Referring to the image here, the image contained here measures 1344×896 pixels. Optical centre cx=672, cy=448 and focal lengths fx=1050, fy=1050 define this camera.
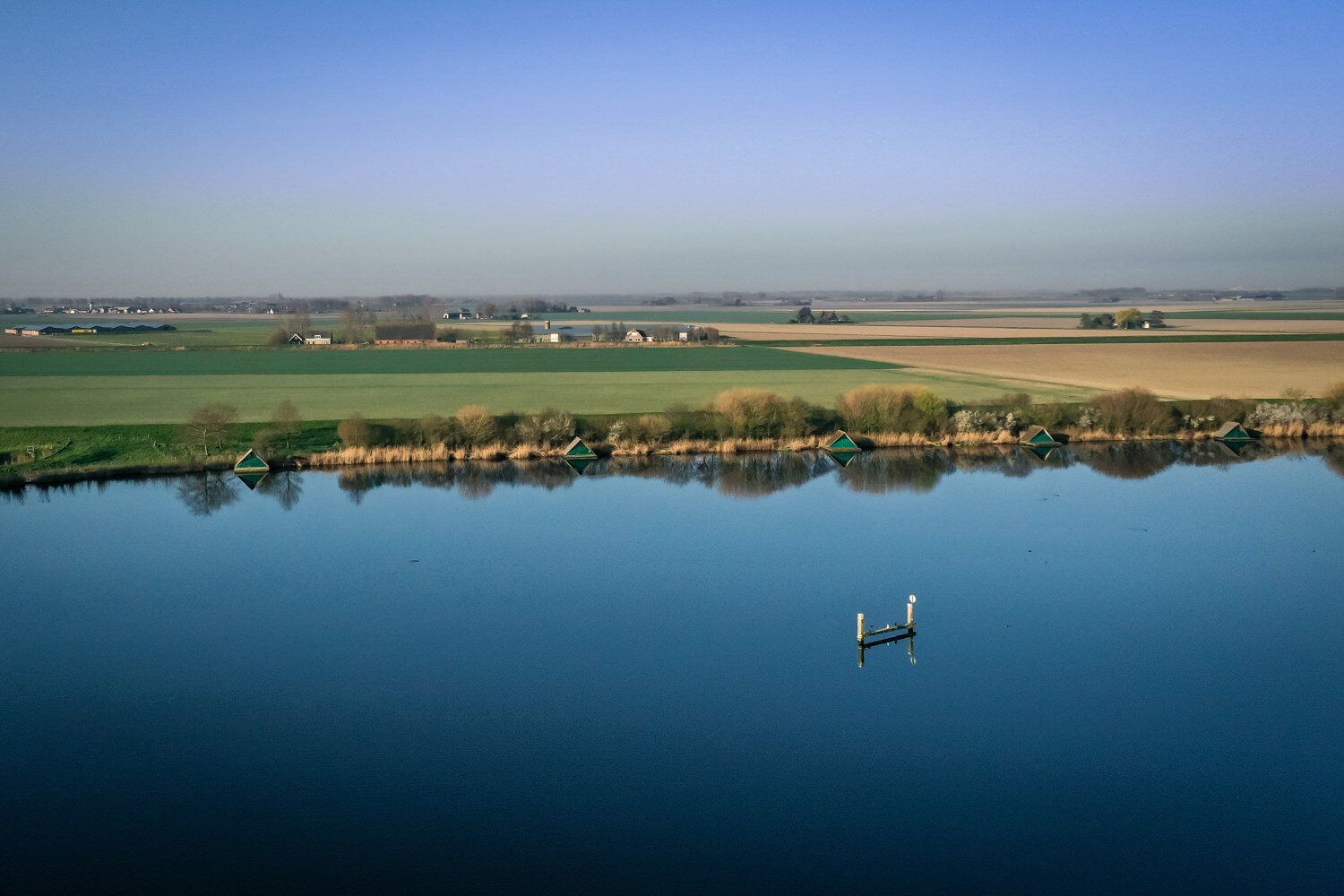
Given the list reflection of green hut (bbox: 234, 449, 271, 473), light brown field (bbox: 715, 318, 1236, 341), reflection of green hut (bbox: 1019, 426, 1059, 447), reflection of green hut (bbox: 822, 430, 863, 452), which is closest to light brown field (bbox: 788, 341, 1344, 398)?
reflection of green hut (bbox: 1019, 426, 1059, 447)

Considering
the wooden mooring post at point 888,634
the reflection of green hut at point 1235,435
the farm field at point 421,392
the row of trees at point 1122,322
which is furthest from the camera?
the row of trees at point 1122,322

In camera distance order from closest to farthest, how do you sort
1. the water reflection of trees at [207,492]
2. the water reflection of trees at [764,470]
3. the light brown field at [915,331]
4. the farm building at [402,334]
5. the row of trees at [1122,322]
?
the water reflection of trees at [207,492]
the water reflection of trees at [764,470]
the farm building at [402,334]
the light brown field at [915,331]
the row of trees at [1122,322]

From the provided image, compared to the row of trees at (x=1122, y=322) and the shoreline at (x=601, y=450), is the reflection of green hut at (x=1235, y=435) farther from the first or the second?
the row of trees at (x=1122, y=322)

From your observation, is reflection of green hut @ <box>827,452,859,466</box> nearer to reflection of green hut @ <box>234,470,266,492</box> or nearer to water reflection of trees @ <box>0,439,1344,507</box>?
water reflection of trees @ <box>0,439,1344,507</box>

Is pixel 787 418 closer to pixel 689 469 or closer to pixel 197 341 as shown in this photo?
pixel 689 469

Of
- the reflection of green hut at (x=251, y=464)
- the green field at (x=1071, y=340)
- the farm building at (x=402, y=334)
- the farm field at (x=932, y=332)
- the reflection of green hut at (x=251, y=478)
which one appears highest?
the farm building at (x=402, y=334)

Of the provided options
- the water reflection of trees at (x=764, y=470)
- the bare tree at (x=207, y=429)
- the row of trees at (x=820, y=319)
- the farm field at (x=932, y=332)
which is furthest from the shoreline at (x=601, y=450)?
the row of trees at (x=820, y=319)
